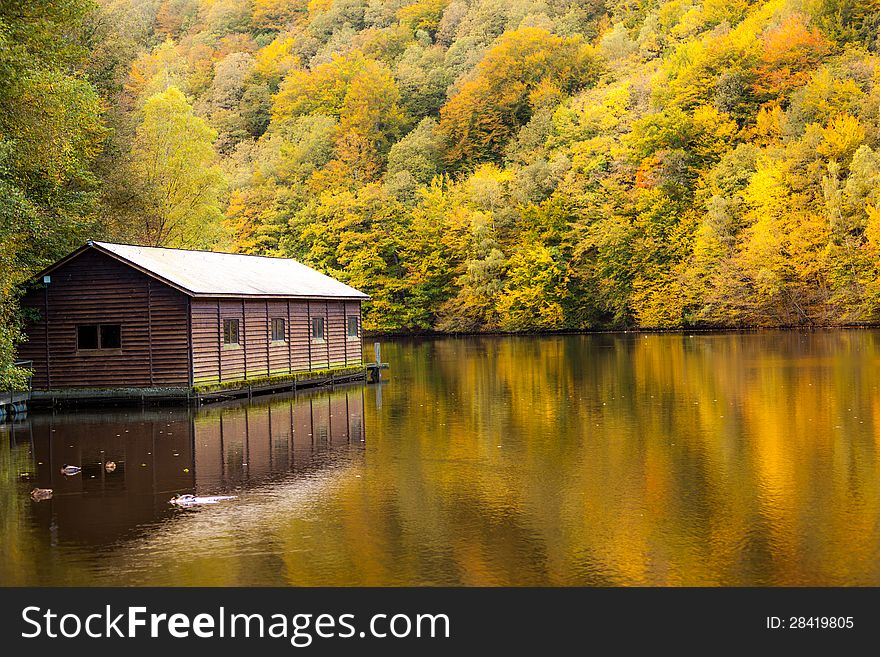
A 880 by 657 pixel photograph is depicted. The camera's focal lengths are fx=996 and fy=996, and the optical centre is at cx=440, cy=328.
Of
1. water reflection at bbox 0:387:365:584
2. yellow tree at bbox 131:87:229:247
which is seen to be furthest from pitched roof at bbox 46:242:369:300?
yellow tree at bbox 131:87:229:247

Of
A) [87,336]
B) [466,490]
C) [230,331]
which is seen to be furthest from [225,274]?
[466,490]

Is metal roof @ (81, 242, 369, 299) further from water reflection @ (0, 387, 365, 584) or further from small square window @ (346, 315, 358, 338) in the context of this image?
water reflection @ (0, 387, 365, 584)

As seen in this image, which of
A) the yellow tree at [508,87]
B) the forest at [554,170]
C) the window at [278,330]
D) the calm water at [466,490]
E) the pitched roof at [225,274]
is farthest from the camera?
the yellow tree at [508,87]

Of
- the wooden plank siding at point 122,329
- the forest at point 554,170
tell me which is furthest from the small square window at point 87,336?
the forest at point 554,170

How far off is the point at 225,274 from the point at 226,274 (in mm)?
95

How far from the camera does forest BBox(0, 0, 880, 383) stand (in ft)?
205

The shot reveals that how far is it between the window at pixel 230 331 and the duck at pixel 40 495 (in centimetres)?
1730

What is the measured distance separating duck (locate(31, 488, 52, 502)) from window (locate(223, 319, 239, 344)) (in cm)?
1730

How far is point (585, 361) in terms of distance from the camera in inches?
1820

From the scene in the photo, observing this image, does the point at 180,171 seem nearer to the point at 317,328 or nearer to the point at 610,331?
the point at 317,328

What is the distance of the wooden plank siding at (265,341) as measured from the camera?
31516 millimetres

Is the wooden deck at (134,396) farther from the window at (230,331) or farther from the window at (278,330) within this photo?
the window at (278,330)

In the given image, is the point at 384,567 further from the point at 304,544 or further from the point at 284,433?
the point at 284,433
